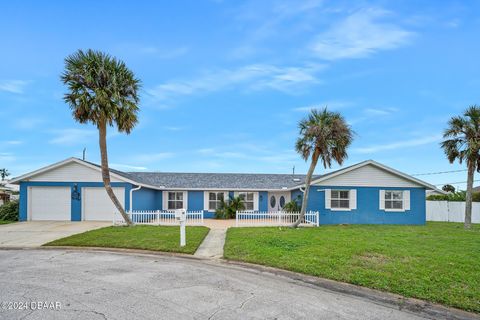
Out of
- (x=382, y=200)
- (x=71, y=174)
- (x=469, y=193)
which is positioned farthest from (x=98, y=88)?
(x=469, y=193)

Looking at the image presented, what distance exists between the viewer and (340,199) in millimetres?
21000

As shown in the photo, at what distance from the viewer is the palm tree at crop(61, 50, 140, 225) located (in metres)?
15.0

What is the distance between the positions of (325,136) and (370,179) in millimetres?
6928

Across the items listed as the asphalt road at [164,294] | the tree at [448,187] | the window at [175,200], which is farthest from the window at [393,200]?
the tree at [448,187]

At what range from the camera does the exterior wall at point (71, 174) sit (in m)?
20.5

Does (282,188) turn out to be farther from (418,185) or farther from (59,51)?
(59,51)

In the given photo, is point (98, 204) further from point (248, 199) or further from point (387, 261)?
point (387, 261)

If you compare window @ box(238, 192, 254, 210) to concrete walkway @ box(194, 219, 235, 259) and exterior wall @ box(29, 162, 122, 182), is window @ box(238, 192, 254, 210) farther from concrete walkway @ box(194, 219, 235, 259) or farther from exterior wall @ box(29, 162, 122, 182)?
exterior wall @ box(29, 162, 122, 182)

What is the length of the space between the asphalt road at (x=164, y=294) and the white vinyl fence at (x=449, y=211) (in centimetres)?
2517

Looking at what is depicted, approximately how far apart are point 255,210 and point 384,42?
49.6 ft

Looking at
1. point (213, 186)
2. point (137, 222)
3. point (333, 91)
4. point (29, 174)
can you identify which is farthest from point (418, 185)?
point (29, 174)

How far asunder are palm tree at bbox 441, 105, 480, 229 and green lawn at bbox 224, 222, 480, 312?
8.78 m

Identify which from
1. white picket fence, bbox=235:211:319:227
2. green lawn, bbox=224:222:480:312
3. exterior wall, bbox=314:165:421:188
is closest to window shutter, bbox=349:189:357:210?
exterior wall, bbox=314:165:421:188

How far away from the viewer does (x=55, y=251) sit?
10.7 meters
